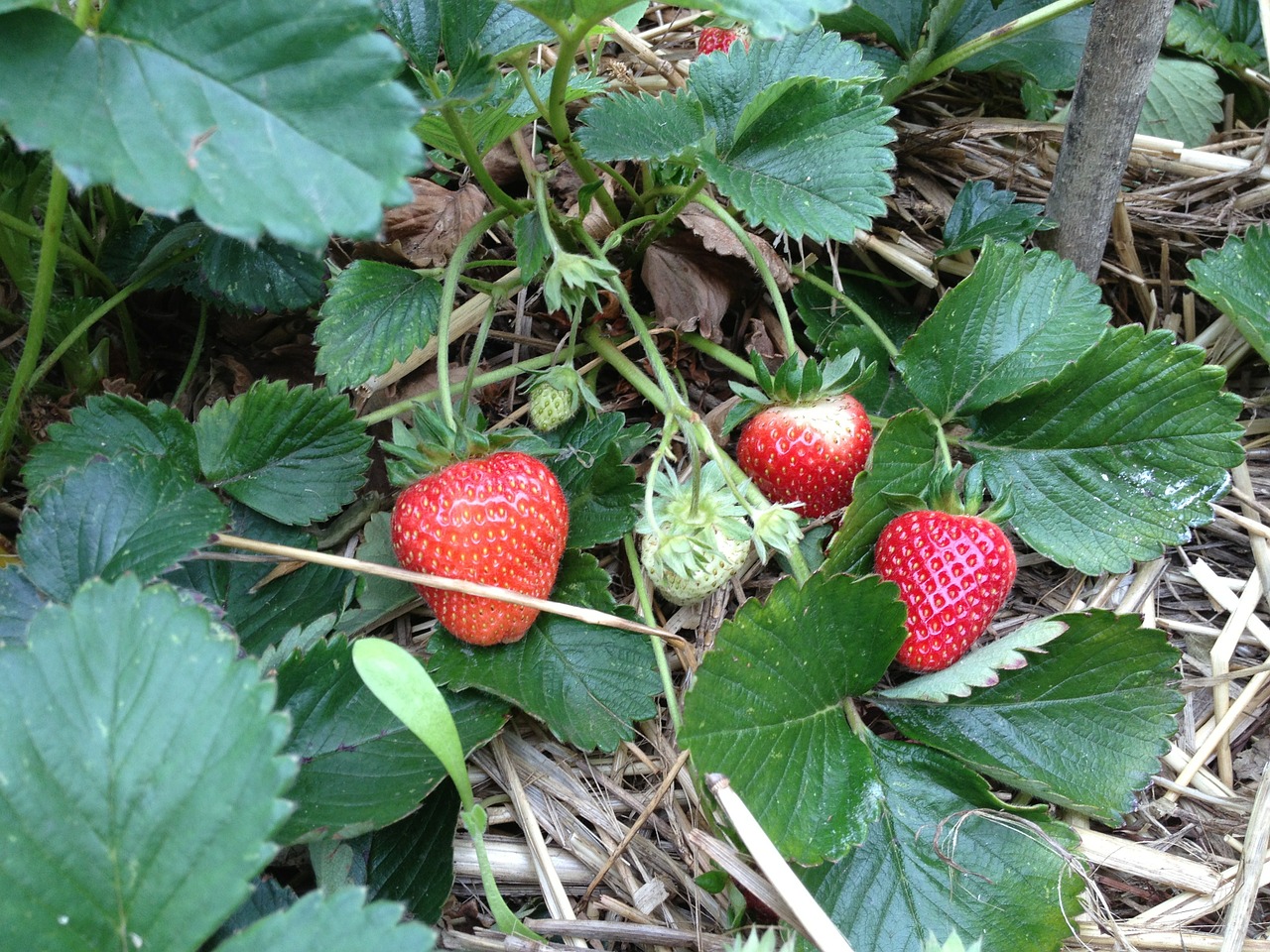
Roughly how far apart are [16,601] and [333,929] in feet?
1.64

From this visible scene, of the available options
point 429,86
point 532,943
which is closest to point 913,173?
point 429,86

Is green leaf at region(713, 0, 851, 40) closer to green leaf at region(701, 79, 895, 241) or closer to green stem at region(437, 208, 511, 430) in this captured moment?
green leaf at region(701, 79, 895, 241)

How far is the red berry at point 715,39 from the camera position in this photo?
1393 millimetres

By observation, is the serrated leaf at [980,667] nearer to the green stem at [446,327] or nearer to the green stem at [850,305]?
the green stem at [850,305]

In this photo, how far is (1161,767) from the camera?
1056mm

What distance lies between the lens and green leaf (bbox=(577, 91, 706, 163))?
101cm

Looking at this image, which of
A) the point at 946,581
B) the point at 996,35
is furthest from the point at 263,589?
the point at 996,35

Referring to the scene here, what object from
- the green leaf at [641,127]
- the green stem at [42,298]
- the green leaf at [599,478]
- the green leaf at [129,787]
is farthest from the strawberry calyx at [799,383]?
the green stem at [42,298]

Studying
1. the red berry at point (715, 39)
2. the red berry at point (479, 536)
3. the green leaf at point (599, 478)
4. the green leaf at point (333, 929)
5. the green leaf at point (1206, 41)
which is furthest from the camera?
the green leaf at point (1206, 41)

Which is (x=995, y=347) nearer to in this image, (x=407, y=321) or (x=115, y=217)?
(x=407, y=321)

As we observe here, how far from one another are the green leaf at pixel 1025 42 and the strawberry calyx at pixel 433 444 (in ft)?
3.08

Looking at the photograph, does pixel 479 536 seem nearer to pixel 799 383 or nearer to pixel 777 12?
pixel 799 383

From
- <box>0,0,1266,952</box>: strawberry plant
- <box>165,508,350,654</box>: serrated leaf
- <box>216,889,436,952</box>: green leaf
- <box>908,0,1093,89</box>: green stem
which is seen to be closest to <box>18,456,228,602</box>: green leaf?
<box>0,0,1266,952</box>: strawberry plant

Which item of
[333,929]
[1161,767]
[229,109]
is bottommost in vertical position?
[1161,767]
